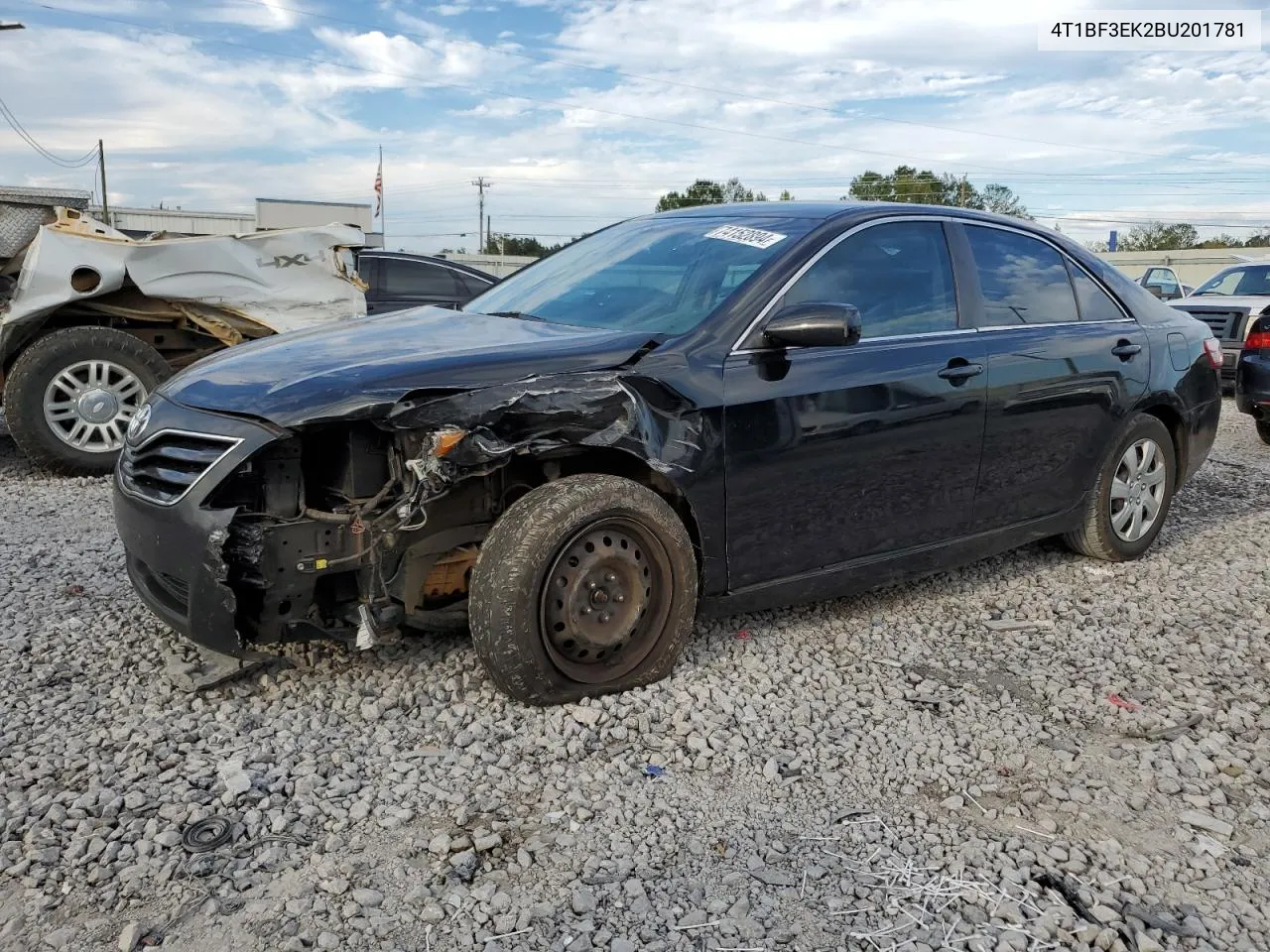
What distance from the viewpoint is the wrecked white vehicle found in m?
6.85

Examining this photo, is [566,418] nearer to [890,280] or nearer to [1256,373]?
[890,280]

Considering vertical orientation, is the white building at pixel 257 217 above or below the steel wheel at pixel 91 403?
above

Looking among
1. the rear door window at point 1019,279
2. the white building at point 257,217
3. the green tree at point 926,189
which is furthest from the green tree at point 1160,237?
the rear door window at point 1019,279

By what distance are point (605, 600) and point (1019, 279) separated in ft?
8.25

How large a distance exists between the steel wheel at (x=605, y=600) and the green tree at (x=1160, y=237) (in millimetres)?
64658

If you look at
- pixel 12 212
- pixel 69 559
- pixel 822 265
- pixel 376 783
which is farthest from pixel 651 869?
pixel 12 212

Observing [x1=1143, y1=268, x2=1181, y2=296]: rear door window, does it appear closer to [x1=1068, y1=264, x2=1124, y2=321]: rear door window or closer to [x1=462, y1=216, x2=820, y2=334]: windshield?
[x1=1068, y1=264, x2=1124, y2=321]: rear door window

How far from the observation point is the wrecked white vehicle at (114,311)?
685 centimetres

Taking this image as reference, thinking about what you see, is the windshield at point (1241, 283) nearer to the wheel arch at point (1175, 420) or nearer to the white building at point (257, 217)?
the wheel arch at point (1175, 420)

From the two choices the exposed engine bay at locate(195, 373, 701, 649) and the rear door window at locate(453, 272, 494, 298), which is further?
the rear door window at locate(453, 272, 494, 298)

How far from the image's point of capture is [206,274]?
7.60 metres

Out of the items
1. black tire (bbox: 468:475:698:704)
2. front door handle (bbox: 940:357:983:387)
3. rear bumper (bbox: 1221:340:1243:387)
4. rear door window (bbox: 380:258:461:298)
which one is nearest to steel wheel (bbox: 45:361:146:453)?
rear door window (bbox: 380:258:461:298)

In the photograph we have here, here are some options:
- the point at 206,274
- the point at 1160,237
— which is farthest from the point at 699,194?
the point at 206,274

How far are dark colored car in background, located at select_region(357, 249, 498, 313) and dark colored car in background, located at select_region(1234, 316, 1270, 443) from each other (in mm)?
6891
